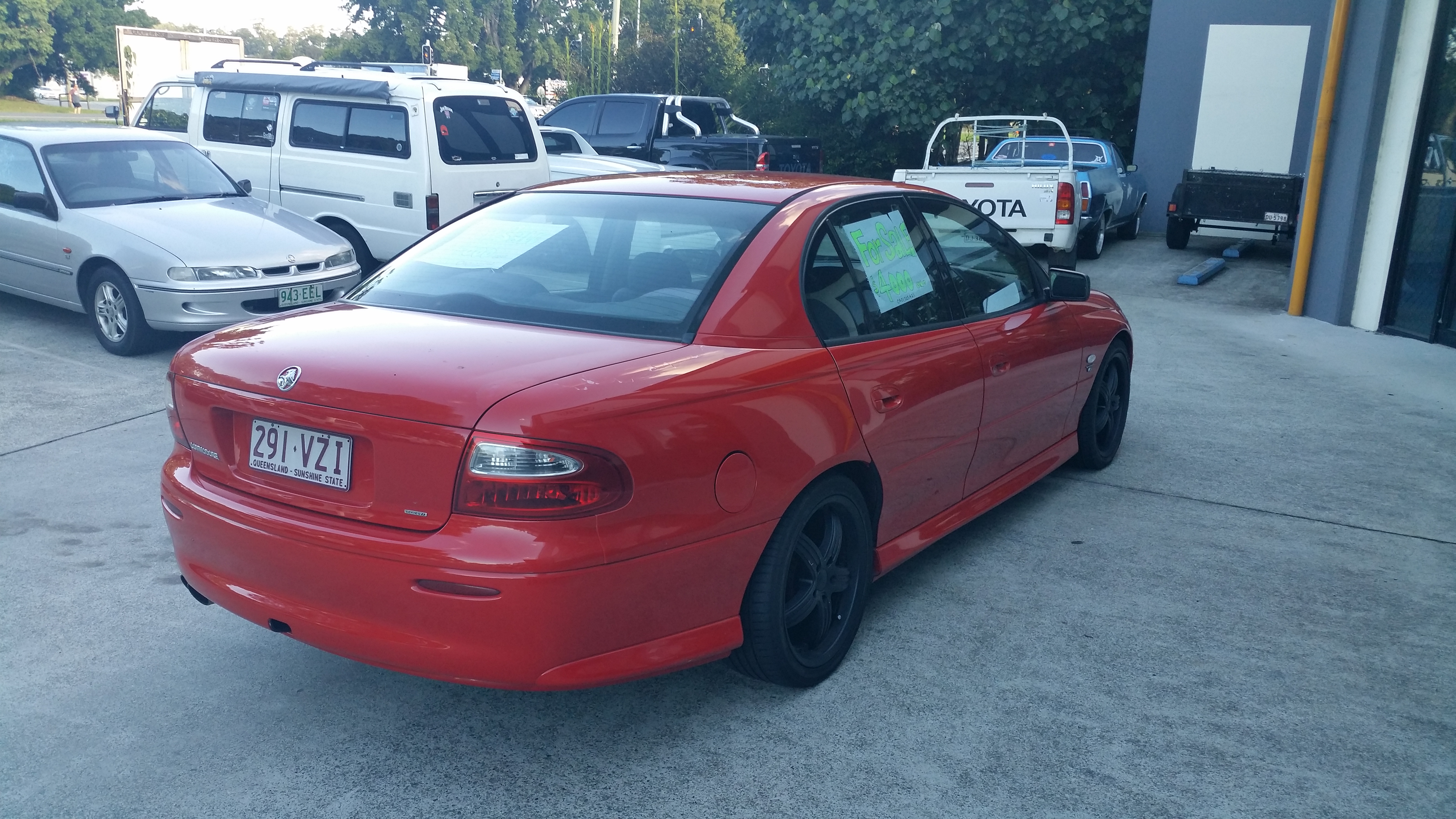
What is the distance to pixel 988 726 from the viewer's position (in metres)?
3.29

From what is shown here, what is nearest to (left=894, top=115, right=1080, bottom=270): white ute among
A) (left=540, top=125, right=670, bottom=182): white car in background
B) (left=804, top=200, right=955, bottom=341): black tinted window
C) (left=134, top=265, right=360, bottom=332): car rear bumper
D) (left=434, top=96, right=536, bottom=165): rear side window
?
(left=540, top=125, right=670, bottom=182): white car in background

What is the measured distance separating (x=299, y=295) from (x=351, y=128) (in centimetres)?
261

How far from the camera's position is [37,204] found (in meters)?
8.21

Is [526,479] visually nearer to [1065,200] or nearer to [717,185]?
[717,185]

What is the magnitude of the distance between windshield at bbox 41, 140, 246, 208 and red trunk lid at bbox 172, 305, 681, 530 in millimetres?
5960

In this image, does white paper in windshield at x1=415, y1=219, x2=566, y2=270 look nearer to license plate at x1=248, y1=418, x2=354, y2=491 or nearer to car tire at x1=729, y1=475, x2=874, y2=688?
license plate at x1=248, y1=418, x2=354, y2=491

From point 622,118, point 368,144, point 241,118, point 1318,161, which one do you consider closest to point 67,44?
point 622,118

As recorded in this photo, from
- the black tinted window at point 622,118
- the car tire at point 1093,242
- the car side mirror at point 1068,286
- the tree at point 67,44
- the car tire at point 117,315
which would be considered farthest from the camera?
the tree at point 67,44

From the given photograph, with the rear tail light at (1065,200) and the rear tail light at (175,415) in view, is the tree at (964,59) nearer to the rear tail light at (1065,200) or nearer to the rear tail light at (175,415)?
the rear tail light at (1065,200)

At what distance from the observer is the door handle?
3.65m

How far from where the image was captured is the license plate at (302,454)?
114 inches

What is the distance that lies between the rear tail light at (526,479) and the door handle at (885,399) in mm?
1211

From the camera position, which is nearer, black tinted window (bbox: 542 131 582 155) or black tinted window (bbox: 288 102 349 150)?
black tinted window (bbox: 288 102 349 150)

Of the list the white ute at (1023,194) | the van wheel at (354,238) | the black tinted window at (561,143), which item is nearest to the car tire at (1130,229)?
the white ute at (1023,194)
